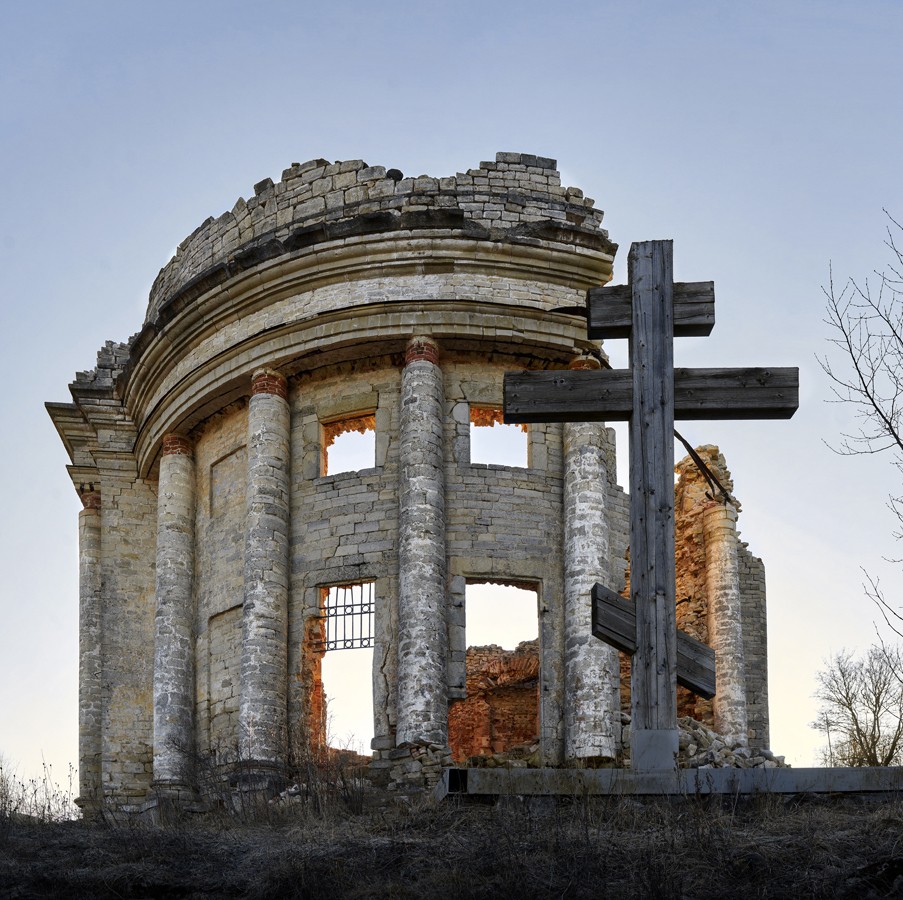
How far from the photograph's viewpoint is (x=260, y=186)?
18.5m

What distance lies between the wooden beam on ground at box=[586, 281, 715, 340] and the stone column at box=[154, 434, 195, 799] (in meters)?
11.1

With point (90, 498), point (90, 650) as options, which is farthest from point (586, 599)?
point (90, 498)

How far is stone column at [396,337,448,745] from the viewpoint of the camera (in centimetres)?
1522

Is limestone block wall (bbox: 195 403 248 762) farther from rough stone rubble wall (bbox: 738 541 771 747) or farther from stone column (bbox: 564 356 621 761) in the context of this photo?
rough stone rubble wall (bbox: 738 541 771 747)

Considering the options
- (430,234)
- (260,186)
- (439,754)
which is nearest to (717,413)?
(439,754)

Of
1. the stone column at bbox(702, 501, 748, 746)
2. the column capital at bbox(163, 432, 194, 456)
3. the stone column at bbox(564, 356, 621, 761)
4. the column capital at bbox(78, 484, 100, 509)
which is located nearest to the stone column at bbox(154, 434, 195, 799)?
the column capital at bbox(163, 432, 194, 456)

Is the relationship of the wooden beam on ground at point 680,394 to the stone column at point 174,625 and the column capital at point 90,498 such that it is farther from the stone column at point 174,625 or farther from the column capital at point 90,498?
the column capital at point 90,498

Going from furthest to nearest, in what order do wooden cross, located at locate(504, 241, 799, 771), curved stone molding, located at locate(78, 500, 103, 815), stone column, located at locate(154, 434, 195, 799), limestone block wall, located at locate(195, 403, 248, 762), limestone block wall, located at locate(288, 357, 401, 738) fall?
curved stone molding, located at locate(78, 500, 103, 815), stone column, located at locate(154, 434, 195, 799), limestone block wall, located at locate(195, 403, 248, 762), limestone block wall, located at locate(288, 357, 401, 738), wooden cross, located at locate(504, 241, 799, 771)

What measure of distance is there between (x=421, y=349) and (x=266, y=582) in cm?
339

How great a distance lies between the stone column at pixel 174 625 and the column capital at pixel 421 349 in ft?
13.8

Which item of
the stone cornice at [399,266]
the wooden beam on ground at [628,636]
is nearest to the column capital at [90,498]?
the stone cornice at [399,266]

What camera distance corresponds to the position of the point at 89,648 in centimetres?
2067

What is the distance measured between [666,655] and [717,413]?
151 cm

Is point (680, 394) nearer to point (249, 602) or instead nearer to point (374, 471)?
point (374, 471)
